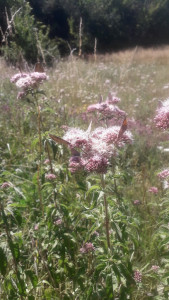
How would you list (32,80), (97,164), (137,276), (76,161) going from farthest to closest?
(32,80) → (137,276) → (76,161) → (97,164)

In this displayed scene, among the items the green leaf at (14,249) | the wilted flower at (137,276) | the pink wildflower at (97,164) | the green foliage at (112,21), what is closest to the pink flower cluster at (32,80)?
the pink wildflower at (97,164)

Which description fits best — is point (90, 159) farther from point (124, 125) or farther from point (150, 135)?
point (150, 135)

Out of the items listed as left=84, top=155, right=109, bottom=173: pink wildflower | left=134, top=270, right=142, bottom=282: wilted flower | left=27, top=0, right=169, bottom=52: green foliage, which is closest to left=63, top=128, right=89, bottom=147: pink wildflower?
left=84, top=155, right=109, bottom=173: pink wildflower

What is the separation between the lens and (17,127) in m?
4.00

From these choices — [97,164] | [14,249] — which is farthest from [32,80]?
[14,249]

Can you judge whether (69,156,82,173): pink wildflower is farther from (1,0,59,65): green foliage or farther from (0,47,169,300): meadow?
(1,0,59,65): green foliage

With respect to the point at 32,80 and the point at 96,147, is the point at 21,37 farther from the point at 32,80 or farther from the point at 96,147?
the point at 96,147

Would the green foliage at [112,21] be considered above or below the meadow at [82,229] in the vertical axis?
above

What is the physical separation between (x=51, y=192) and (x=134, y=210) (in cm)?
101

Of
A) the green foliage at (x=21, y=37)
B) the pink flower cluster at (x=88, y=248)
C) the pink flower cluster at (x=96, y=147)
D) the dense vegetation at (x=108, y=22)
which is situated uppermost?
the dense vegetation at (x=108, y=22)

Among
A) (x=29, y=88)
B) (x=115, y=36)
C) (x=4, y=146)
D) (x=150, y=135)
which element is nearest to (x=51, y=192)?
(x=29, y=88)

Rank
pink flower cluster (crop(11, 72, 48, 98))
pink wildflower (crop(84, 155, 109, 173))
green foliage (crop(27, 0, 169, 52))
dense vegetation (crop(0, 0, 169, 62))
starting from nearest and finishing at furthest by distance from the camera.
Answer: pink wildflower (crop(84, 155, 109, 173)) → pink flower cluster (crop(11, 72, 48, 98)) → dense vegetation (crop(0, 0, 169, 62)) → green foliage (crop(27, 0, 169, 52))

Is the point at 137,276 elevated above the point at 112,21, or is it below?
below

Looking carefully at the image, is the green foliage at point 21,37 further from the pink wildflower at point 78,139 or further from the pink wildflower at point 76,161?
the pink wildflower at point 76,161
